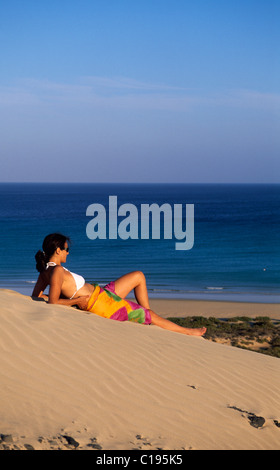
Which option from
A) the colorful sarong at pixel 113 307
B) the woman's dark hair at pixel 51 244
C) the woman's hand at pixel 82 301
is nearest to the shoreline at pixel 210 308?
the colorful sarong at pixel 113 307

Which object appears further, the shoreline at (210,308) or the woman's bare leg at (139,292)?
the shoreline at (210,308)

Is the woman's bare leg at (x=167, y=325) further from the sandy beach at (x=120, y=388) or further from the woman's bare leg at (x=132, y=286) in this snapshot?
the sandy beach at (x=120, y=388)

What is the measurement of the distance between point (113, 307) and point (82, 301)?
1.38 feet

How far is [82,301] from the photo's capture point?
290 inches

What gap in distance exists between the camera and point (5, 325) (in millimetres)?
6027

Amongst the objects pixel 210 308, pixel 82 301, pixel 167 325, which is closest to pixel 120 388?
pixel 82 301

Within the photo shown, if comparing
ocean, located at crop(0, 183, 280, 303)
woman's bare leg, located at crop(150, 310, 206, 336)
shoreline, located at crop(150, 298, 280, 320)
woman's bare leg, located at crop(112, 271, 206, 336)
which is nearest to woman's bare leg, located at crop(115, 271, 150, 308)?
woman's bare leg, located at crop(112, 271, 206, 336)

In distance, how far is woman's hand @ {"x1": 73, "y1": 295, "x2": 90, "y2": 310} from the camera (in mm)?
7352

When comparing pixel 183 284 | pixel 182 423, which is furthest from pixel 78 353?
pixel 183 284

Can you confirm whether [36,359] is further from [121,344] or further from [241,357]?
[241,357]

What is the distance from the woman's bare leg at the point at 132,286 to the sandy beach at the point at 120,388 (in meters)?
0.68

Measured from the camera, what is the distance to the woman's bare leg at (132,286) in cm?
793

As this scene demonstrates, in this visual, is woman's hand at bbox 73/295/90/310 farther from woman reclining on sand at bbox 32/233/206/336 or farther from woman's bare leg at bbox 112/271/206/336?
woman's bare leg at bbox 112/271/206/336

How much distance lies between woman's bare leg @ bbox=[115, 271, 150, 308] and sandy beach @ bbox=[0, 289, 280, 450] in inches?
26.8
